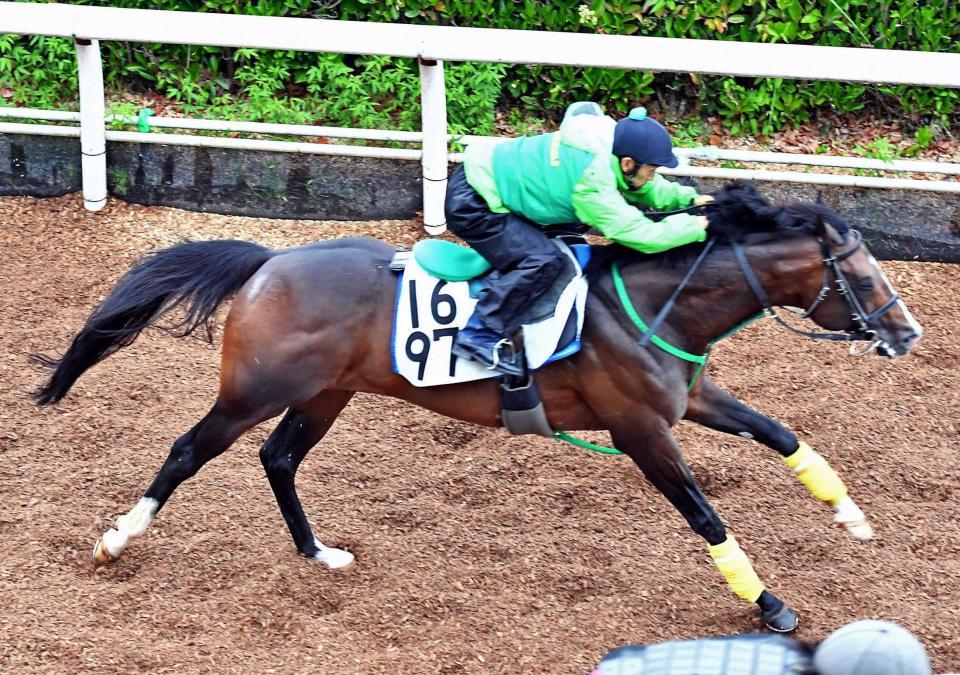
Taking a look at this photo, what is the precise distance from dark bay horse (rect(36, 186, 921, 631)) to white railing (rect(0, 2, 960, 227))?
2557 mm

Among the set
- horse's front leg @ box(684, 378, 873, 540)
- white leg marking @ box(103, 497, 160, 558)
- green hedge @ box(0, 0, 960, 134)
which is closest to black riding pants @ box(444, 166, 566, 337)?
horse's front leg @ box(684, 378, 873, 540)

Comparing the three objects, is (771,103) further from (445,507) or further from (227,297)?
(227,297)

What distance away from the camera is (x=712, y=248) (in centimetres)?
477

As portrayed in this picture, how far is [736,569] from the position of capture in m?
4.85

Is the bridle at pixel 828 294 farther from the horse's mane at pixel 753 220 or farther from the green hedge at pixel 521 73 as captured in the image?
the green hedge at pixel 521 73

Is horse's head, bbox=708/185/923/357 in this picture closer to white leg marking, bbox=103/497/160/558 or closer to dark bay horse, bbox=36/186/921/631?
dark bay horse, bbox=36/186/921/631

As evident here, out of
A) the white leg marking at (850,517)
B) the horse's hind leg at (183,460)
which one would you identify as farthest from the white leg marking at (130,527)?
the white leg marking at (850,517)

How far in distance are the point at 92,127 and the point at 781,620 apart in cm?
550

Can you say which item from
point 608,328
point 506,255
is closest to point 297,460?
point 506,255

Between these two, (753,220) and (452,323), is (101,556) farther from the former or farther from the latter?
(753,220)

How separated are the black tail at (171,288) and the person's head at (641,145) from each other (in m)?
1.63

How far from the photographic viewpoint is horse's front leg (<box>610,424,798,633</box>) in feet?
15.9

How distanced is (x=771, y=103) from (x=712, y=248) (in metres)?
4.10

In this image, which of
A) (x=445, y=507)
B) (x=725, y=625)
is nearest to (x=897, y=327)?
(x=725, y=625)
